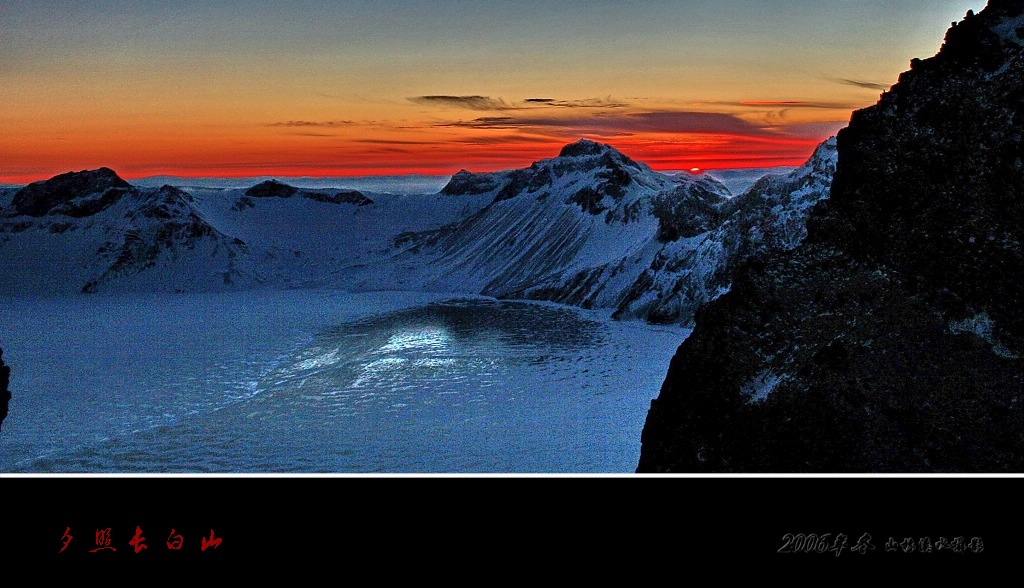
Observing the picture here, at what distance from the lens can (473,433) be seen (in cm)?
2262

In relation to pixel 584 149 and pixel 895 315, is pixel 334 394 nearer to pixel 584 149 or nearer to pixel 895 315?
pixel 895 315

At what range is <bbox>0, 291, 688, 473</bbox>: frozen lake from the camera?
66.4 ft

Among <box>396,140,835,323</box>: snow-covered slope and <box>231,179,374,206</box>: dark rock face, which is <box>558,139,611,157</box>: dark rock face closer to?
<box>396,140,835,323</box>: snow-covered slope

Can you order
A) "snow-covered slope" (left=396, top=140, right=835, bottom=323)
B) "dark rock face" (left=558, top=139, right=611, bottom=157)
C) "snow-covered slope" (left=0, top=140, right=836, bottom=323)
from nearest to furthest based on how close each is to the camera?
"snow-covered slope" (left=396, top=140, right=835, bottom=323) → "snow-covered slope" (left=0, top=140, right=836, bottom=323) → "dark rock face" (left=558, top=139, right=611, bottom=157)

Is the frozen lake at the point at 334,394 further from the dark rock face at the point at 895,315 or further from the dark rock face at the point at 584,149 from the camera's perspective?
the dark rock face at the point at 584,149

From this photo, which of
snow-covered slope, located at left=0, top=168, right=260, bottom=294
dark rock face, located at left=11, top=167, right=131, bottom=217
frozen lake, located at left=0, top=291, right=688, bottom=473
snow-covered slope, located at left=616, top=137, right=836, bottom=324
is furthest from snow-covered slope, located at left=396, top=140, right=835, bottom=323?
dark rock face, located at left=11, top=167, right=131, bottom=217

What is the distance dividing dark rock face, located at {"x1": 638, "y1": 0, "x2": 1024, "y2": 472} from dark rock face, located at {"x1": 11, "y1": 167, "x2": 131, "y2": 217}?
13021cm

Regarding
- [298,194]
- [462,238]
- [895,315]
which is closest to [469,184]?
[298,194]

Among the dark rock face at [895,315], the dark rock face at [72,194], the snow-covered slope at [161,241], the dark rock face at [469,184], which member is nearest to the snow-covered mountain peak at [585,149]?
the snow-covered slope at [161,241]

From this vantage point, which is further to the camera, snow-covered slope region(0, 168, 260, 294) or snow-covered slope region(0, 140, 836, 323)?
snow-covered slope region(0, 168, 260, 294)

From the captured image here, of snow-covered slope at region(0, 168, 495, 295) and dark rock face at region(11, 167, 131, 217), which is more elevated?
dark rock face at region(11, 167, 131, 217)

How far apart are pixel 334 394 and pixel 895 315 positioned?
24.4 meters
